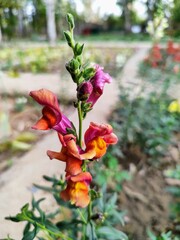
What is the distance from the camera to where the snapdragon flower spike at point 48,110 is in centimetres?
65

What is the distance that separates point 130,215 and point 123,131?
0.49m

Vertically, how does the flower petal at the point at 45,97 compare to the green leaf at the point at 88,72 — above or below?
below

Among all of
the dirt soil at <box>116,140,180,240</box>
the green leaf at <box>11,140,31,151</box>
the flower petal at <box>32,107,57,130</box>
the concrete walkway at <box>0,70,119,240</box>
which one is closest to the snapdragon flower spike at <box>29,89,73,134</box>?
the flower petal at <box>32,107,57,130</box>

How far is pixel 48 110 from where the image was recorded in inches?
26.8

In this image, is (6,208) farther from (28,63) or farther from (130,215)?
(28,63)

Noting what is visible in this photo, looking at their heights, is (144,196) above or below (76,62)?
below

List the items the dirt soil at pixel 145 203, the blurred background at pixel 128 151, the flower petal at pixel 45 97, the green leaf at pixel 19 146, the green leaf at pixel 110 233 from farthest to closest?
1. the green leaf at pixel 19 146
2. the dirt soil at pixel 145 203
3. the blurred background at pixel 128 151
4. the green leaf at pixel 110 233
5. the flower petal at pixel 45 97

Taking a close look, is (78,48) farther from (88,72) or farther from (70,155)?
(70,155)

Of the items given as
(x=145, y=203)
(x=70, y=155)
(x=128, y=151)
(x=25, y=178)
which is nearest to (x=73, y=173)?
(x=70, y=155)

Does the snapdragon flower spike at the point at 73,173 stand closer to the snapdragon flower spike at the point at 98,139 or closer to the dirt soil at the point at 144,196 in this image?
the snapdragon flower spike at the point at 98,139

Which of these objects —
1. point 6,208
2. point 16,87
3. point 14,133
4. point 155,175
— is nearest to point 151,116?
point 155,175

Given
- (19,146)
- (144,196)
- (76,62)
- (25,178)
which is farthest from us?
(19,146)

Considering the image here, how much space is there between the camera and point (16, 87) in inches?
121

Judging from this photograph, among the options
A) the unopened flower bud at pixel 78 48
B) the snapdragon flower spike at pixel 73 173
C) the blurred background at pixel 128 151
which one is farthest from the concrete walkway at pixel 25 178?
the unopened flower bud at pixel 78 48
